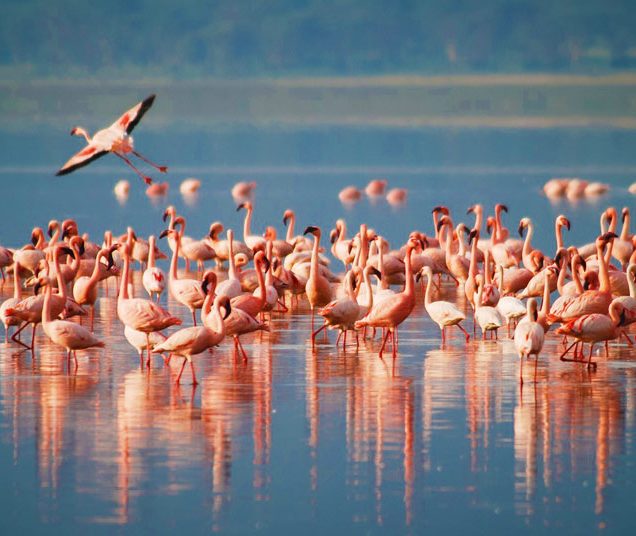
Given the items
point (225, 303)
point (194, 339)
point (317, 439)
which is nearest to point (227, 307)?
point (225, 303)

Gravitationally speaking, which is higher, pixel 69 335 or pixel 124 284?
pixel 124 284

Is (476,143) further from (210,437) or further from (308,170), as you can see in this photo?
(210,437)

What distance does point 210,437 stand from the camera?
946 cm

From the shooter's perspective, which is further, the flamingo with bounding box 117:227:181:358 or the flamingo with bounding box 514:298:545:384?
the flamingo with bounding box 117:227:181:358

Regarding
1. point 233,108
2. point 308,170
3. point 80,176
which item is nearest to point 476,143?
point 308,170

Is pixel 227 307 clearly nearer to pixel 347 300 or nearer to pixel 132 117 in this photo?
pixel 347 300

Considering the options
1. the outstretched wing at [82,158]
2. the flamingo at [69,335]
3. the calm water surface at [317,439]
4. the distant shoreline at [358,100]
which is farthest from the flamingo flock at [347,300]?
the distant shoreline at [358,100]

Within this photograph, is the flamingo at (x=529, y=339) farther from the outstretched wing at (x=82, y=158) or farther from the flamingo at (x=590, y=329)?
the outstretched wing at (x=82, y=158)

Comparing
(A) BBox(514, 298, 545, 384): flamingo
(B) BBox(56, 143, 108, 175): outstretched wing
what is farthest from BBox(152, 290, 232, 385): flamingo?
(B) BBox(56, 143, 108, 175): outstretched wing

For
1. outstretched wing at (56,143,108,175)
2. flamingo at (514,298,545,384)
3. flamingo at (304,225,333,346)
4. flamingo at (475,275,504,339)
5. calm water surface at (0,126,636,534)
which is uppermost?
outstretched wing at (56,143,108,175)

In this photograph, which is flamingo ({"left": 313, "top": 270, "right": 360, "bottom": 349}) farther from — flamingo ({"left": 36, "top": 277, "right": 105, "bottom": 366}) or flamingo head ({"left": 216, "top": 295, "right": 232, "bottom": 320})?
flamingo ({"left": 36, "top": 277, "right": 105, "bottom": 366})

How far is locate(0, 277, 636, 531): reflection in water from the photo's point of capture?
825 centimetres

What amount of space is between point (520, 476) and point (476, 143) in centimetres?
6662

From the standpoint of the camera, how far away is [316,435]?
9641mm
